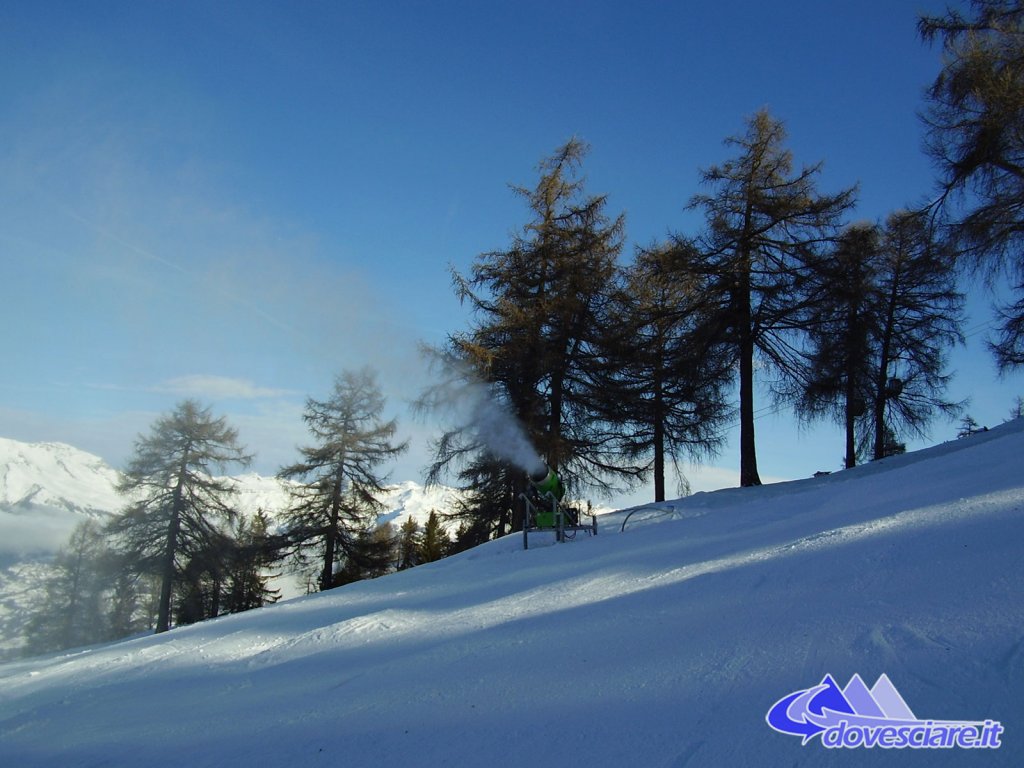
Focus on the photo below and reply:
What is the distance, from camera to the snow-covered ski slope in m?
3.41

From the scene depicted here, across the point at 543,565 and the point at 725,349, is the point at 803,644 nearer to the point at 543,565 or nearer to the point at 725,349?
the point at 543,565

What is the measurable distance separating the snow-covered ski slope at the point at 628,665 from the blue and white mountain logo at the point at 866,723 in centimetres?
6

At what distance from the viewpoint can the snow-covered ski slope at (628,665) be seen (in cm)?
341

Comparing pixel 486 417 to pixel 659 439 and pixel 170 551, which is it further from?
pixel 170 551

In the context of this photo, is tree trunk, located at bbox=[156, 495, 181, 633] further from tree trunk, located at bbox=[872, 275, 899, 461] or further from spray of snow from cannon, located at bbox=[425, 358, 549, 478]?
tree trunk, located at bbox=[872, 275, 899, 461]

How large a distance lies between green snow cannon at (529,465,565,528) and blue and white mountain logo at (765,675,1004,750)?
452 inches

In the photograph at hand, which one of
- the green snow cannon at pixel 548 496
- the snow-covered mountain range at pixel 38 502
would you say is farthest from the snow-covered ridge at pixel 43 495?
the green snow cannon at pixel 548 496

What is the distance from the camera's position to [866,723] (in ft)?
10.6

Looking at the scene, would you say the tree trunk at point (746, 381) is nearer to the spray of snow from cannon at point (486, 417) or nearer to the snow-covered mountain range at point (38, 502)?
the spray of snow from cannon at point (486, 417)

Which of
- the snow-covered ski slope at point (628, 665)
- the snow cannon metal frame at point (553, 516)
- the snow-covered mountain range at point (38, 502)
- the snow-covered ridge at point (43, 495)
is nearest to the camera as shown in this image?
the snow-covered ski slope at point (628, 665)

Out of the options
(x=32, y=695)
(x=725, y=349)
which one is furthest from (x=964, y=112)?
(x=32, y=695)

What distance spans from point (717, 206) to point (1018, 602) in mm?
16825

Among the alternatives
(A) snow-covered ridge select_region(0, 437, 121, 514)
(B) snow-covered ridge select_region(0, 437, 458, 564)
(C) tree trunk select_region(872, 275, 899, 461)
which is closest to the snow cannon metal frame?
(C) tree trunk select_region(872, 275, 899, 461)

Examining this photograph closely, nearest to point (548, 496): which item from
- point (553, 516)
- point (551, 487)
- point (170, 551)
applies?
point (551, 487)
